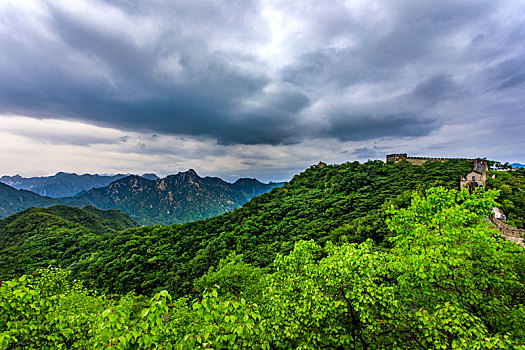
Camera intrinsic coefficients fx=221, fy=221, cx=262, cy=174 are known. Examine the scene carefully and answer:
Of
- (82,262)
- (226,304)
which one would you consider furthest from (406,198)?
(82,262)

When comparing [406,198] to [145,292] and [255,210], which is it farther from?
[145,292]

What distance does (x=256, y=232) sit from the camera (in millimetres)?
46938

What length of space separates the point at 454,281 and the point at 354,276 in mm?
4506

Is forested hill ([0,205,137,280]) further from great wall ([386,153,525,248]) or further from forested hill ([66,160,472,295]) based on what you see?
great wall ([386,153,525,248])

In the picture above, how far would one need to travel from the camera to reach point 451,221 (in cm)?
959

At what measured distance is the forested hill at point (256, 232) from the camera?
3571 centimetres

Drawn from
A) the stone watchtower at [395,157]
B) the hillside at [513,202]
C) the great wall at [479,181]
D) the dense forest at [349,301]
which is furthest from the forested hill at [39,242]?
the stone watchtower at [395,157]

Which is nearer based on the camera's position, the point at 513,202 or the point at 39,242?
the point at 513,202

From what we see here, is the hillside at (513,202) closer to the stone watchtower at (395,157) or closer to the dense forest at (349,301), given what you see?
the dense forest at (349,301)

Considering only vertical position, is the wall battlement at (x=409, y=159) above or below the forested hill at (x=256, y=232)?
above

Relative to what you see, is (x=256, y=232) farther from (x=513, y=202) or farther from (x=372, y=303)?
(x=513, y=202)

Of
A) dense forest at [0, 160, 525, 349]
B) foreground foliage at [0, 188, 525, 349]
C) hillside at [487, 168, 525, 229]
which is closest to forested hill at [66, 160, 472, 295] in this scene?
hillside at [487, 168, 525, 229]

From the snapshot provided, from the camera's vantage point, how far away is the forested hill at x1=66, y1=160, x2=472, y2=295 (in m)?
35.7

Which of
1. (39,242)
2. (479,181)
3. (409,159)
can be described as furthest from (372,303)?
(39,242)
